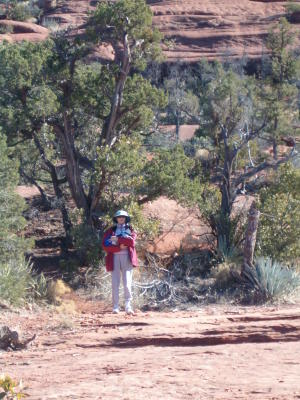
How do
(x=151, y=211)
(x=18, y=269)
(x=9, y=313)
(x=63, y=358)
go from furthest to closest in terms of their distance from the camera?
(x=151, y=211), (x=18, y=269), (x=9, y=313), (x=63, y=358)

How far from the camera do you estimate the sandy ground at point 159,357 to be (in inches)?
226

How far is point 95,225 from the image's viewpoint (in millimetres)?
16141

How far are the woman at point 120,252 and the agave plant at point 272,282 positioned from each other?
2.99 meters

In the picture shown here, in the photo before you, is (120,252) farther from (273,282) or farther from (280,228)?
(280,228)

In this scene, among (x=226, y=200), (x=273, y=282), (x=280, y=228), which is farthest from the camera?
(x=226, y=200)

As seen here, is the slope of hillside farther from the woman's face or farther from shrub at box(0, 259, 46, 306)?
the woman's face

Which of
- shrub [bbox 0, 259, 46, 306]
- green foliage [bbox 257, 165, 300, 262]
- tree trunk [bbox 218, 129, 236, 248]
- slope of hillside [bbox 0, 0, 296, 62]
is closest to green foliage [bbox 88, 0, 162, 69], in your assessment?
tree trunk [bbox 218, 129, 236, 248]

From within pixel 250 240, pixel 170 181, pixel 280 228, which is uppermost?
pixel 170 181

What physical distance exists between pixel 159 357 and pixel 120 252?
2938 millimetres

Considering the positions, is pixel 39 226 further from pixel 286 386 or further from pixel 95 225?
pixel 286 386

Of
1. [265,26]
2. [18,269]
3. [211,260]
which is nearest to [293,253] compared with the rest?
[211,260]

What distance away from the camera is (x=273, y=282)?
1157 centimetres

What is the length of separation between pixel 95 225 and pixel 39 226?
4.36m

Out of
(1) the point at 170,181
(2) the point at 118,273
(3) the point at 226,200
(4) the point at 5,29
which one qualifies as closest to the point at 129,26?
(1) the point at 170,181
